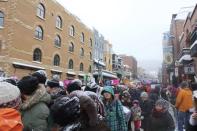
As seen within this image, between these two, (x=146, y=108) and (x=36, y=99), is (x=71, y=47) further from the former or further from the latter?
(x=36, y=99)

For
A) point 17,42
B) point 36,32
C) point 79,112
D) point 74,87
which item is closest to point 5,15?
point 17,42

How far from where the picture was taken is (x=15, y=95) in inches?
116

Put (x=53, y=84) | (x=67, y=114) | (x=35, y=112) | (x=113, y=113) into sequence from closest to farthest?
(x=67, y=114), (x=35, y=112), (x=113, y=113), (x=53, y=84)

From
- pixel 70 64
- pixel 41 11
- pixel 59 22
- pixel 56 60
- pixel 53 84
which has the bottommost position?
pixel 53 84

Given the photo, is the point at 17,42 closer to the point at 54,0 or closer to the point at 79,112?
the point at 54,0

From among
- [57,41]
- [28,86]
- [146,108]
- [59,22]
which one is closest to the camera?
[28,86]

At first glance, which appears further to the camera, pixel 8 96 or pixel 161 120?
pixel 161 120

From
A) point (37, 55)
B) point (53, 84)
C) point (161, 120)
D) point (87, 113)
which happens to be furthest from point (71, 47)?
point (87, 113)

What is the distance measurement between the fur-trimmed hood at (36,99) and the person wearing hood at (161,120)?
3812 mm

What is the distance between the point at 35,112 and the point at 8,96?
0.87 m

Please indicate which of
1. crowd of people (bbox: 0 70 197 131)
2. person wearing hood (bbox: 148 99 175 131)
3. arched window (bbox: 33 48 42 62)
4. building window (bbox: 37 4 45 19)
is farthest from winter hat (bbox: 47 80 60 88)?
building window (bbox: 37 4 45 19)

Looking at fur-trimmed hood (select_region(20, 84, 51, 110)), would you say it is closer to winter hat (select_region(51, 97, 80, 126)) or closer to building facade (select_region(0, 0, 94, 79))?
winter hat (select_region(51, 97, 80, 126))

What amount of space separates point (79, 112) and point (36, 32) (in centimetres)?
2783

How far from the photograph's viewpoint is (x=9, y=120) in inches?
100
